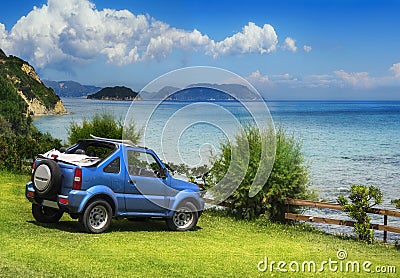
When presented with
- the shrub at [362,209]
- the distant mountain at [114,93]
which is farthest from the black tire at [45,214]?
the distant mountain at [114,93]

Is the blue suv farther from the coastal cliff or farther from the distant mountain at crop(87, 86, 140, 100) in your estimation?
the coastal cliff

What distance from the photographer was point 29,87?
120125mm

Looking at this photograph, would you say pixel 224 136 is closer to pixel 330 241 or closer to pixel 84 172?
pixel 330 241

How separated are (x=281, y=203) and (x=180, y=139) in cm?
346

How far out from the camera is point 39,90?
4998 inches

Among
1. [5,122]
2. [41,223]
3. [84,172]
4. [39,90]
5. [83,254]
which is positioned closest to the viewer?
[83,254]

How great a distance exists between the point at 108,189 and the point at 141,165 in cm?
134

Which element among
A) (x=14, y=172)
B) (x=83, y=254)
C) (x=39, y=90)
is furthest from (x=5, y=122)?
(x=83, y=254)

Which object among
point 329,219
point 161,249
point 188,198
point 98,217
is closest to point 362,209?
point 329,219

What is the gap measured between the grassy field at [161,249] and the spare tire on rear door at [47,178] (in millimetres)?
847

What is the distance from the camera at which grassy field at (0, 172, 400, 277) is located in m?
9.09

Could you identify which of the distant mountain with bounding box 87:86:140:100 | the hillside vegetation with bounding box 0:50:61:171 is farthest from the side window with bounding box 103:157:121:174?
the distant mountain with bounding box 87:86:140:100

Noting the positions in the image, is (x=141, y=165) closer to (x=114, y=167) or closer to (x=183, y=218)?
(x=114, y=167)

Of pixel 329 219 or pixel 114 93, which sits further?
pixel 114 93
